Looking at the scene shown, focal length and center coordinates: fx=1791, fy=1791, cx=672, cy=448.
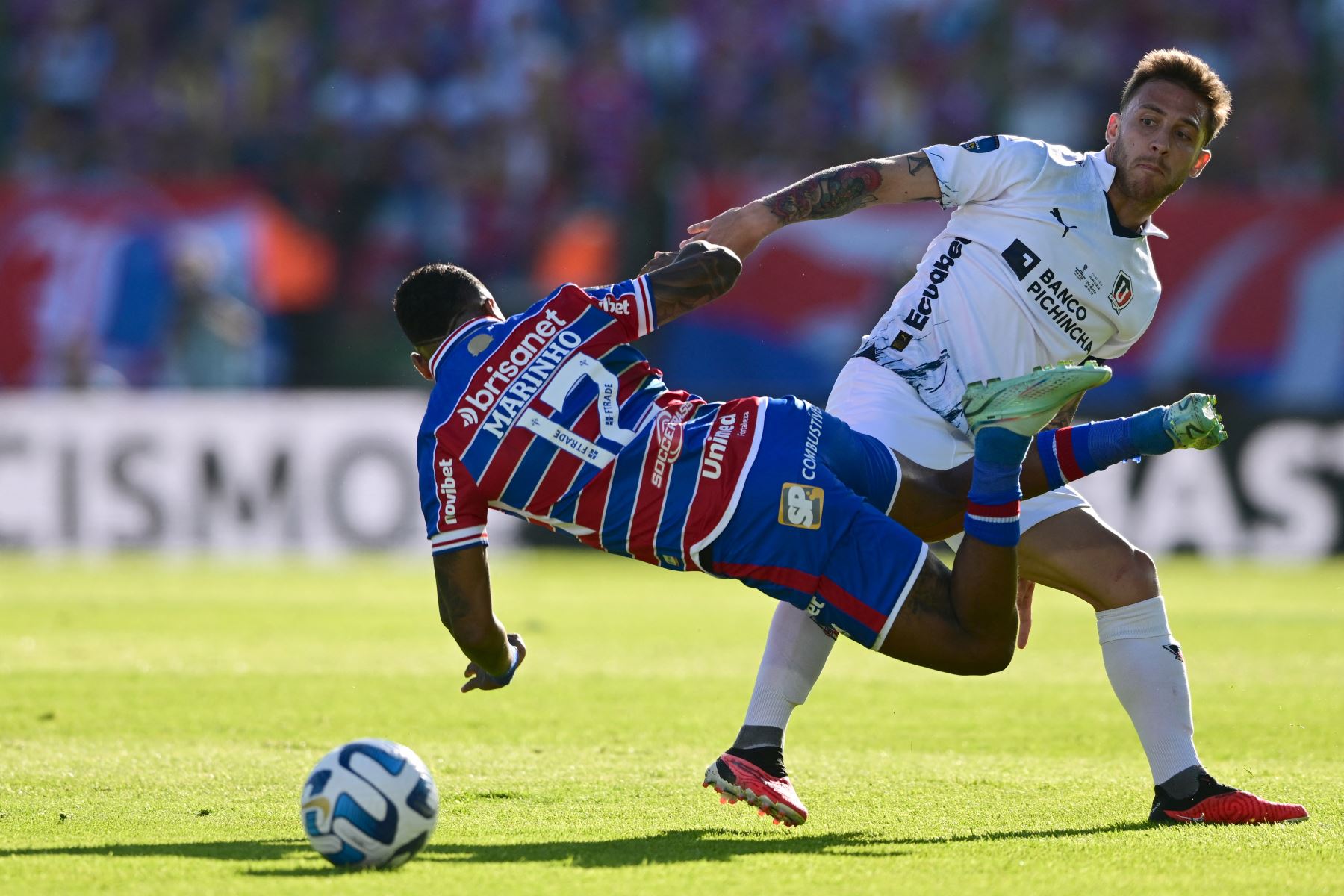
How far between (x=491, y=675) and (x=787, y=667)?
102 centimetres

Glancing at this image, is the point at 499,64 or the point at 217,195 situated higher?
the point at 499,64

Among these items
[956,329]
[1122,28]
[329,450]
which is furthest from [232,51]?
[956,329]

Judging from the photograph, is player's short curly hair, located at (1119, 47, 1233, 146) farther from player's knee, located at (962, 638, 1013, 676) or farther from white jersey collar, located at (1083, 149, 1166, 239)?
player's knee, located at (962, 638, 1013, 676)

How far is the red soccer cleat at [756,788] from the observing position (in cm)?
541

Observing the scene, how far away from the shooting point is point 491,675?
18.2ft

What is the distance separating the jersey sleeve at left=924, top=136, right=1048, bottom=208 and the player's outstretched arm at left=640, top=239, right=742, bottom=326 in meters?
0.87

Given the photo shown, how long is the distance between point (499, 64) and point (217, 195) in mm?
3712

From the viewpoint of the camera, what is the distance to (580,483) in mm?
5320

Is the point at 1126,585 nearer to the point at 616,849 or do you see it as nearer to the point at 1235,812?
the point at 1235,812

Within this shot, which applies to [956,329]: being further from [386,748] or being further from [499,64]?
[499,64]

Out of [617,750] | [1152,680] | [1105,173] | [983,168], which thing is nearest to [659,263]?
[983,168]

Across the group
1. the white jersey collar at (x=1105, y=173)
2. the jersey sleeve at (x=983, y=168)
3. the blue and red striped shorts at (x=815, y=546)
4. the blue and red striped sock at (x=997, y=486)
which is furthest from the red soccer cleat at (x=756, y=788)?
the white jersey collar at (x=1105, y=173)

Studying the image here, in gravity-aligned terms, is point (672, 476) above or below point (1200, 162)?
below

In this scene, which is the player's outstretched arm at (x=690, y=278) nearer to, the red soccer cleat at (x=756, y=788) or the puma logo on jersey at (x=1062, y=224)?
the puma logo on jersey at (x=1062, y=224)
